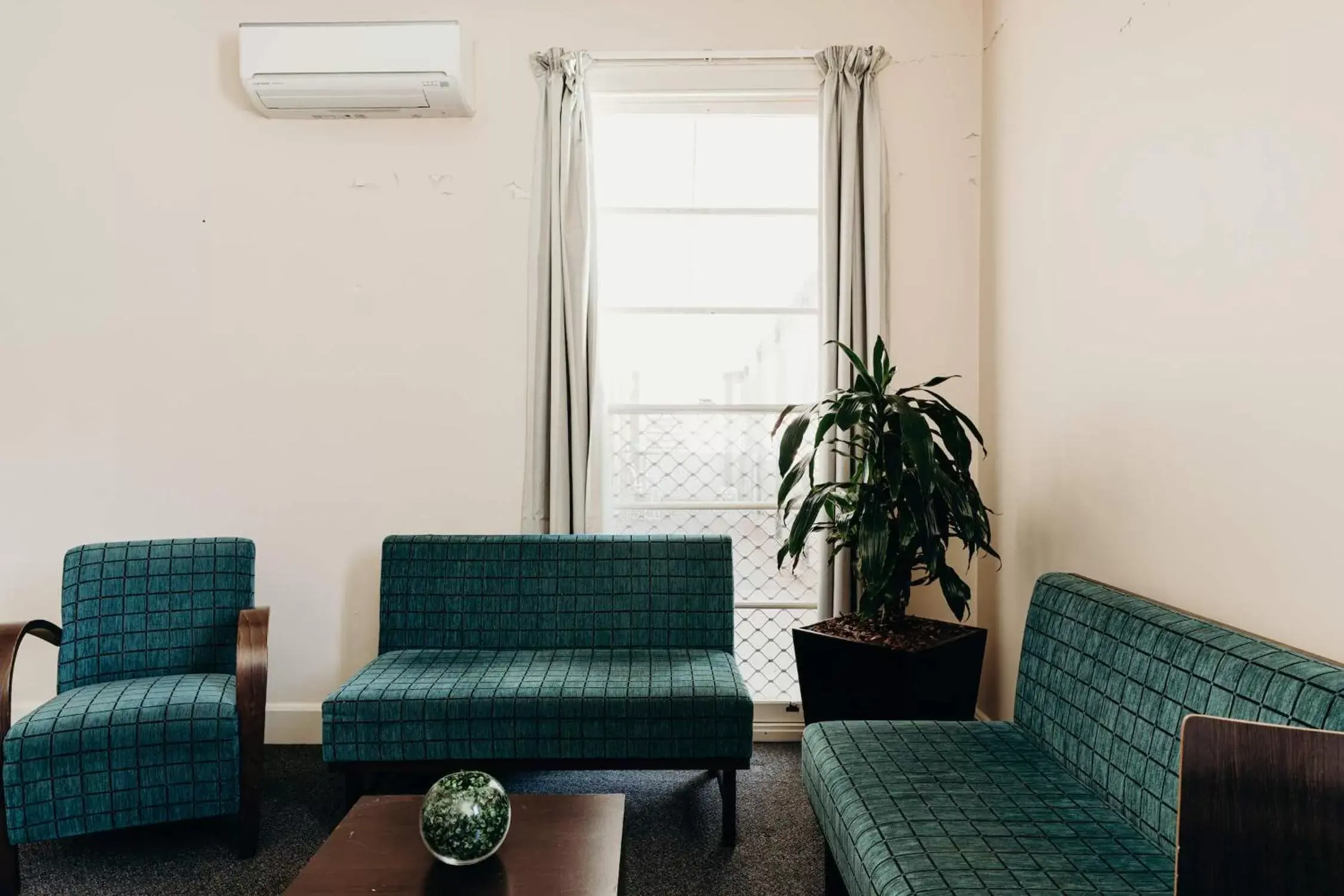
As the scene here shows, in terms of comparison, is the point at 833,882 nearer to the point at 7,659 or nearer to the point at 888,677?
the point at 888,677

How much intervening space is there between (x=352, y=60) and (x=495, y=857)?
8.27ft

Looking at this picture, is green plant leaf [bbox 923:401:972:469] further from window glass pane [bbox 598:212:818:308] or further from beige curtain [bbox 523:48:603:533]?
beige curtain [bbox 523:48:603:533]

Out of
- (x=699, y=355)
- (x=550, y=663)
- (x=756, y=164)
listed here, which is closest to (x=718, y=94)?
(x=756, y=164)

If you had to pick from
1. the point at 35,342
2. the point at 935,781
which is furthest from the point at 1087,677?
the point at 35,342

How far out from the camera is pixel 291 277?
303 cm

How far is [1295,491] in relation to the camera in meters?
1.48

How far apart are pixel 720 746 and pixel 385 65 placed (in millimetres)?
2392

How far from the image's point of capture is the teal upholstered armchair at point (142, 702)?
2062mm

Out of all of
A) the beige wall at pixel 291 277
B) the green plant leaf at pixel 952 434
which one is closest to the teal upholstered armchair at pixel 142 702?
the beige wall at pixel 291 277

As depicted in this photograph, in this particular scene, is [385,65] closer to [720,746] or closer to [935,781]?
[720,746]

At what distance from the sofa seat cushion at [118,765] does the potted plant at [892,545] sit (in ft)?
5.13

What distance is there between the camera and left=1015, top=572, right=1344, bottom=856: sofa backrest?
1.30 meters

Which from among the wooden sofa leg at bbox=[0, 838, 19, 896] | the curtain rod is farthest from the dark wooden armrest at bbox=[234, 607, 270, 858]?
the curtain rod

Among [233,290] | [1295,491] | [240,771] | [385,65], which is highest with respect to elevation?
[385,65]
